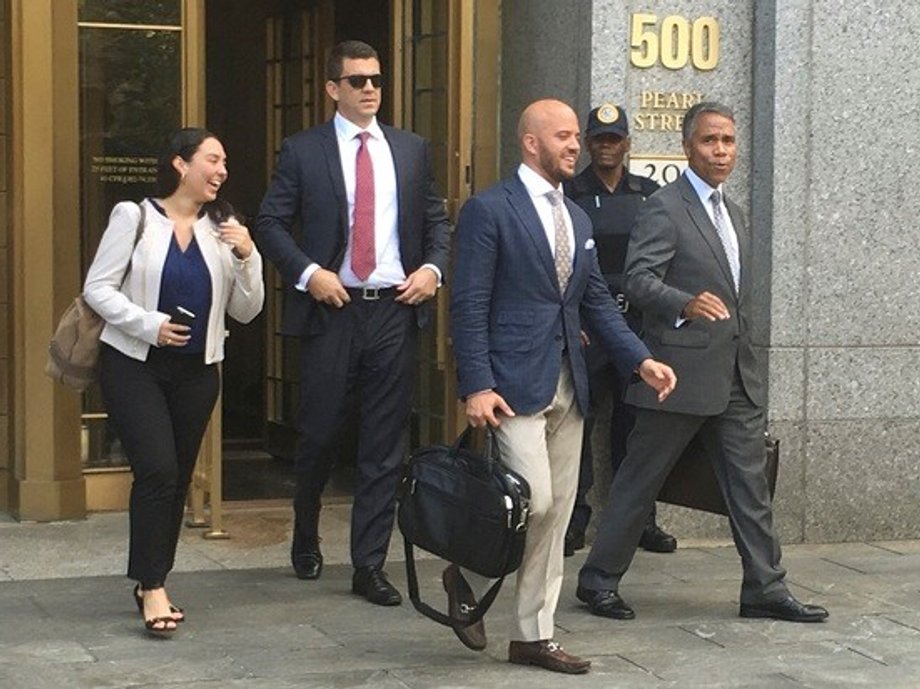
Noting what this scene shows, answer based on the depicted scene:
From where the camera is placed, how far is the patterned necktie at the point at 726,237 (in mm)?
7383

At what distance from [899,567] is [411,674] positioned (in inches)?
118

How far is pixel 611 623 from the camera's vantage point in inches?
289

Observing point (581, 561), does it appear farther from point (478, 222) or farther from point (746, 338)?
point (478, 222)

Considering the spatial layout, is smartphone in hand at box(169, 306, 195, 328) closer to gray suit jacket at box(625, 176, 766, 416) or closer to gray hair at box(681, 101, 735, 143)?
gray suit jacket at box(625, 176, 766, 416)

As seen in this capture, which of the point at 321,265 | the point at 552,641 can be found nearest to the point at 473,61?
the point at 321,265

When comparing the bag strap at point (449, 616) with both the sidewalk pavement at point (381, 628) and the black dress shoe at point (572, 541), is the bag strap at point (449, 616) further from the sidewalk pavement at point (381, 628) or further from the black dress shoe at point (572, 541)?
the black dress shoe at point (572, 541)

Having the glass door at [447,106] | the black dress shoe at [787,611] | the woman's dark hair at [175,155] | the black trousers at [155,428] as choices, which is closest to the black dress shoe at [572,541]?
the glass door at [447,106]

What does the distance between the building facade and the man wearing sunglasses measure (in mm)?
1311

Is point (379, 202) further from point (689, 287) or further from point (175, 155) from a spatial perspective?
point (689, 287)

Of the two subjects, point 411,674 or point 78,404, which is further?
point 78,404

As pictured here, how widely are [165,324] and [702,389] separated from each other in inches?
78.7

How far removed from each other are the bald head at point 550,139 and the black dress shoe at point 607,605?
5.68ft

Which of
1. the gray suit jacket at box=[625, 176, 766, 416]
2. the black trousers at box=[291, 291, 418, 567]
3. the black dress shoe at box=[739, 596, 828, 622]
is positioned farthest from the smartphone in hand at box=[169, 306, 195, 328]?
the black dress shoe at box=[739, 596, 828, 622]

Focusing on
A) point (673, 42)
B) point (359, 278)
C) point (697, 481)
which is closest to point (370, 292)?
point (359, 278)
